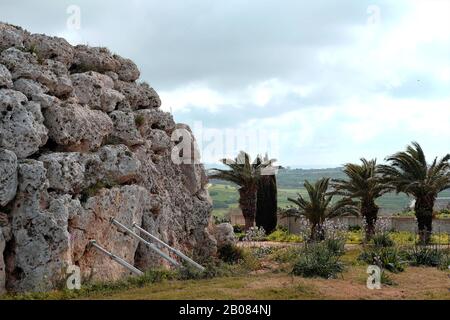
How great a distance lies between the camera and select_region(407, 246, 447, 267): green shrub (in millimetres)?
20625

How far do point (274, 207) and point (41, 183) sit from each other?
27.6m

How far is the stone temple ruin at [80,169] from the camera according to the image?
13.8 meters

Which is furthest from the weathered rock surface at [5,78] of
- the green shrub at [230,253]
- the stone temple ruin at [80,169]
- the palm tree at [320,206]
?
the palm tree at [320,206]

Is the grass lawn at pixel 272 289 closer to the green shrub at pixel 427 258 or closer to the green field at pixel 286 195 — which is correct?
the green shrub at pixel 427 258

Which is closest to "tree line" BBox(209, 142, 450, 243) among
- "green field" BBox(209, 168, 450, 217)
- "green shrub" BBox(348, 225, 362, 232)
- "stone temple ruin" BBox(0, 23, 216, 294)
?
"green shrub" BBox(348, 225, 362, 232)

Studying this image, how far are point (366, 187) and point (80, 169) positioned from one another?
60.2 ft

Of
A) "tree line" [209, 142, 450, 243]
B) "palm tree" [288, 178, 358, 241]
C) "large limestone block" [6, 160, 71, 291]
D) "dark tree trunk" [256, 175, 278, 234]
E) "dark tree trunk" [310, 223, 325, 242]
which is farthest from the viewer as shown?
"dark tree trunk" [256, 175, 278, 234]

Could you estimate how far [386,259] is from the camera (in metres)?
19.3

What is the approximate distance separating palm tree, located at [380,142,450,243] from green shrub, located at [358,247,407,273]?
8.11 metres

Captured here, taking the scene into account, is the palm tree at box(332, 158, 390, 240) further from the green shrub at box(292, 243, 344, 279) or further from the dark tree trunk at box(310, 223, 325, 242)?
the green shrub at box(292, 243, 344, 279)

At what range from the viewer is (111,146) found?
17766mm

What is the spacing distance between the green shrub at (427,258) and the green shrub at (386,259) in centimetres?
35
